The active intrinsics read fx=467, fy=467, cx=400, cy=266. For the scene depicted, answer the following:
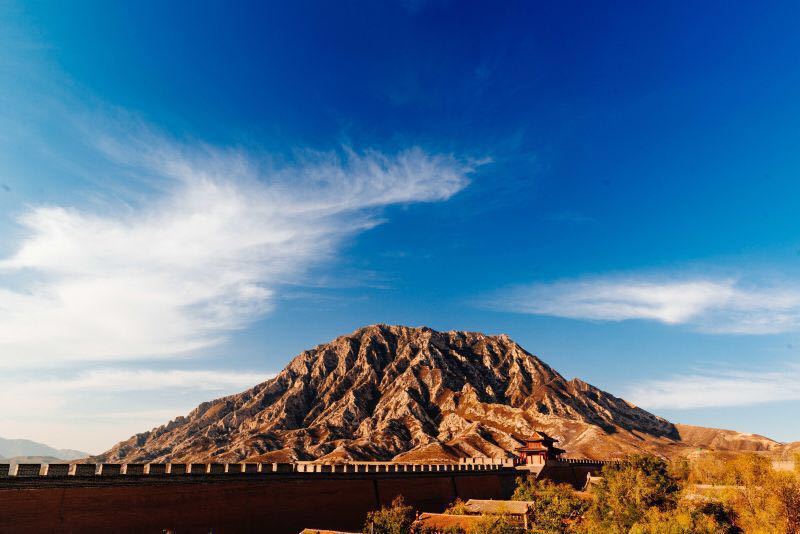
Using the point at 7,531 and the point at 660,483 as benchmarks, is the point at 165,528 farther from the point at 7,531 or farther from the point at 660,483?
the point at 660,483

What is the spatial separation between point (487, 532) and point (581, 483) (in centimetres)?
8100

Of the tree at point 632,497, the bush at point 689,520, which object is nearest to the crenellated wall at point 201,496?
the tree at point 632,497

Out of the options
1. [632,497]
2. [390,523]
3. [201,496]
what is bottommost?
[632,497]

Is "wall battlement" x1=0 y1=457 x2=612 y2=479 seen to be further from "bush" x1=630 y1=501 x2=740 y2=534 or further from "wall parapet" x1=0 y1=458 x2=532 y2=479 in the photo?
"bush" x1=630 y1=501 x2=740 y2=534

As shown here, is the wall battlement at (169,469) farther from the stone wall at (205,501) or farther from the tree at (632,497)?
the tree at (632,497)

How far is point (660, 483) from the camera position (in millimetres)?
61500

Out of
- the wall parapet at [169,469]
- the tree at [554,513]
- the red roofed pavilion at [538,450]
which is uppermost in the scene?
the wall parapet at [169,469]

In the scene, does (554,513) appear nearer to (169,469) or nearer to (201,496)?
(201,496)

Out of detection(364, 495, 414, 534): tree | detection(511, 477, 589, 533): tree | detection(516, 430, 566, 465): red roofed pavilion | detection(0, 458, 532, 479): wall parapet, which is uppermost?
detection(0, 458, 532, 479): wall parapet

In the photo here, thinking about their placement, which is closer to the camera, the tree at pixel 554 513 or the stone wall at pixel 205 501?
the stone wall at pixel 205 501

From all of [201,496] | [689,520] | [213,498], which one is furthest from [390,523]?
[689,520]

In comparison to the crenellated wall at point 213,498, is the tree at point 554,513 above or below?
below

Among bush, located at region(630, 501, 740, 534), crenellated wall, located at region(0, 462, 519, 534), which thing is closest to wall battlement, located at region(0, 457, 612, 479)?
crenellated wall, located at region(0, 462, 519, 534)

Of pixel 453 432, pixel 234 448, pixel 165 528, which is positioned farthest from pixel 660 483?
pixel 234 448
